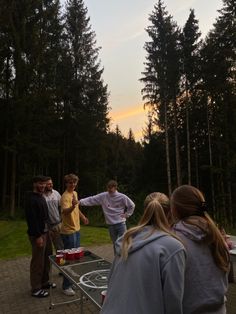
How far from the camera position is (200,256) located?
7.27 ft

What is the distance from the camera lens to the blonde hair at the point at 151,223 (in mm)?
2012

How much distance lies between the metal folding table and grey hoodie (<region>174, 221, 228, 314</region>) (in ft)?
3.45

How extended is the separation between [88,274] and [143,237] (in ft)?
7.36

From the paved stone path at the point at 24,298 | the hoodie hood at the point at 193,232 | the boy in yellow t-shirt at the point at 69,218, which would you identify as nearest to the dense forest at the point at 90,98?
the paved stone path at the point at 24,298

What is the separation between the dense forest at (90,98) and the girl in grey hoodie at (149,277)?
15.0 metres

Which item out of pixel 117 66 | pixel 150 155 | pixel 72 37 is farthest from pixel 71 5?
pixel 150 155

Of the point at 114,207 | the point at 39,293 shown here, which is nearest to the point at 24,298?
the point at 39,293

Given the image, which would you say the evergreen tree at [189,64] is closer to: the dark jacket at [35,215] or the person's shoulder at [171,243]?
the dark jacket at [35,215]

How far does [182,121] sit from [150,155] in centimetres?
875

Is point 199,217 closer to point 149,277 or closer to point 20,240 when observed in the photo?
point 149,277

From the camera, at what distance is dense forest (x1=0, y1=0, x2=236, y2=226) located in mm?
21359

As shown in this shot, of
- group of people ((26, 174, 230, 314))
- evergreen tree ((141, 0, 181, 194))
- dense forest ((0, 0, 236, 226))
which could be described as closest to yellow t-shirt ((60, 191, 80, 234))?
group of people ((26, 174, 230, 314))

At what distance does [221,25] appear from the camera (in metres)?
23.3

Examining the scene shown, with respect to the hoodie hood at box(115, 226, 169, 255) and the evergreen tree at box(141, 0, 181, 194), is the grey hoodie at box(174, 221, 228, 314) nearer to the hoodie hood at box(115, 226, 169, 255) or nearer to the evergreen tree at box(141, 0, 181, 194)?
the hoodie hood at box(115, 226, 169, 255)
